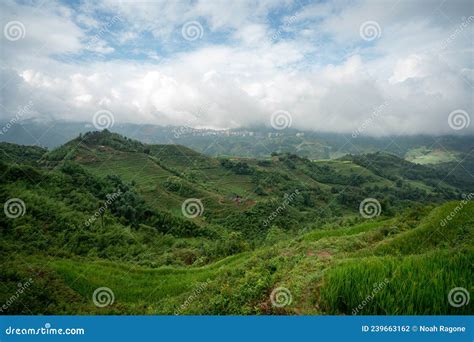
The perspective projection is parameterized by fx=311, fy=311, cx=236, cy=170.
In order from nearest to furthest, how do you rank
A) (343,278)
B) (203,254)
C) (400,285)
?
1. (400,285)
2. (343,278)
3. (203,254)

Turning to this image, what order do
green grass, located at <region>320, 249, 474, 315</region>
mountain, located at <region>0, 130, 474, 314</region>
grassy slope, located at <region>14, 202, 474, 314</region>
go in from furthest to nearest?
mountain, located at <region>0, 130, 474, 314</region> < grassy slope, located at <region>14, 202, 474, 314</region> < green grass, located at <region>320, 249, 474, 315</region>

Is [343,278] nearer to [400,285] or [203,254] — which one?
[400,285]

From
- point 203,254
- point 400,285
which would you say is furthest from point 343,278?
point 203,254

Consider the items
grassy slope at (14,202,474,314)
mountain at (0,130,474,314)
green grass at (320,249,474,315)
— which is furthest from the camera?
mountain at (0,130,474,314)

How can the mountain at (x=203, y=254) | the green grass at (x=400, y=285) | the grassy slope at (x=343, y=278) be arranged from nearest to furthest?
the green grass at (x=400, y=285)
the grassy slope at (x=343, y=278)
the mountain at (x=203, y=254)

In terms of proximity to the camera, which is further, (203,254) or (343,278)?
(203,254)

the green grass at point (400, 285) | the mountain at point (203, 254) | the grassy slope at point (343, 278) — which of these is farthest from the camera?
the mountain at point (203, 254)

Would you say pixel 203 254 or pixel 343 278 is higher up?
pixel 343 278

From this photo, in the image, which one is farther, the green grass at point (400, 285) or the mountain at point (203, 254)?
the mountain at point (203, 254)

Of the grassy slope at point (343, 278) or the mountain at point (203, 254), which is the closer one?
the grassy slope at point (343, 278)

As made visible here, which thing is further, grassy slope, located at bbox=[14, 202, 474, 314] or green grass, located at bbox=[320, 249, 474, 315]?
grassy slope, located at bbox=[14, 202, 474, 314]

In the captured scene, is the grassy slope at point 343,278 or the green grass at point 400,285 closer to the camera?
the green grass at point 400,285

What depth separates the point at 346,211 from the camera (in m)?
90.4

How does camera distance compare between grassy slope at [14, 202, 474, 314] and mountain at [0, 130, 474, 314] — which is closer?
grassy slope at [14, 202, 474, 314]
